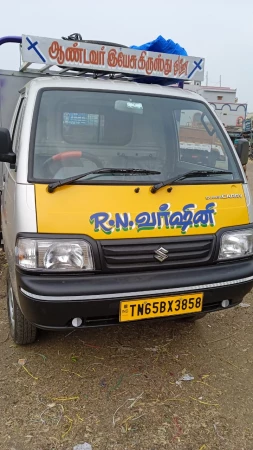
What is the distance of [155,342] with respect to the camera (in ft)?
11.2

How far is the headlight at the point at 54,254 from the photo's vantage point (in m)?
2.41

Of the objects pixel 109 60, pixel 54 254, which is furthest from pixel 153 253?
pixel 109 60

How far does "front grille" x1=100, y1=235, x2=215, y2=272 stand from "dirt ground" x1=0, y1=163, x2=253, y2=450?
61 cm

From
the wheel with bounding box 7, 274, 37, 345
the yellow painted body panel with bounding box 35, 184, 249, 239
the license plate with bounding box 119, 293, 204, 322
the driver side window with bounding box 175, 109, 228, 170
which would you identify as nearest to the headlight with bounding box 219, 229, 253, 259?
A: the yellow painted body panel with bounding box 35, 184, 249, 239

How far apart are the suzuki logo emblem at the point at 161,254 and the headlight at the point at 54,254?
1.45 ft

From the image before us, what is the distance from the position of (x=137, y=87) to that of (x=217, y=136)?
0.81 m

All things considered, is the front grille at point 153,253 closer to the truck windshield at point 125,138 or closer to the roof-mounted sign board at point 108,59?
the truck windshield at point 125,138

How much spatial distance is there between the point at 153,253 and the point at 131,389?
39.6 inches

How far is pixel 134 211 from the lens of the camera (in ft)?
8.54

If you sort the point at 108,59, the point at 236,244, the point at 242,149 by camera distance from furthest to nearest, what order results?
the point at 242,149 → the point at 108,59 → the point at 236,244

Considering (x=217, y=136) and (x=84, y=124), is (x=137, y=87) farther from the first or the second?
(x=217, y=136)

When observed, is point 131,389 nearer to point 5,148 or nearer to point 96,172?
point 96,172

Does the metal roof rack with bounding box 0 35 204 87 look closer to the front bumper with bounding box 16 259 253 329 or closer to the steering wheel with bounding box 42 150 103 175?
the steering wheel with bounding box 42 150 103 175

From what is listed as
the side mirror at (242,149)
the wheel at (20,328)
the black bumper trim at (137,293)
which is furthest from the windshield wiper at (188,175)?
the wheel at (20,328)
